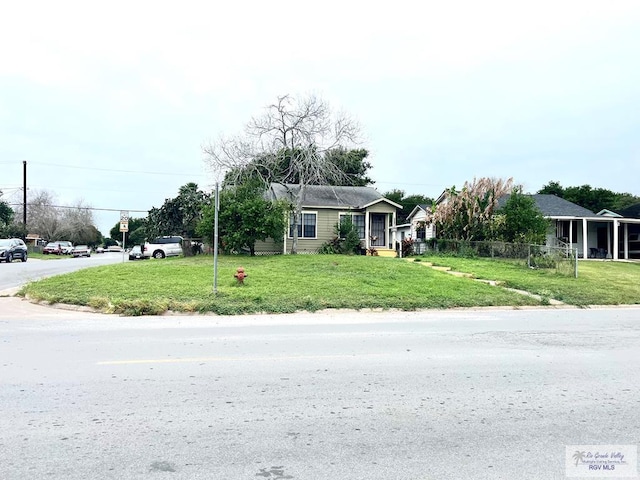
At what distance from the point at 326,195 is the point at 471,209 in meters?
9.28

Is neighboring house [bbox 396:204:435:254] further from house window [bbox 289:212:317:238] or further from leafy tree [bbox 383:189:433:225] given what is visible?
leafy tree [bbox 383:189:433:225]

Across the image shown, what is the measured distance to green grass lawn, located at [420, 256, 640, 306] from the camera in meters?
15.4

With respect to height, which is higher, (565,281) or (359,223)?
(359,223)

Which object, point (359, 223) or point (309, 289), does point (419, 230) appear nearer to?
point (359, 223)

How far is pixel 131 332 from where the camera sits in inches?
362

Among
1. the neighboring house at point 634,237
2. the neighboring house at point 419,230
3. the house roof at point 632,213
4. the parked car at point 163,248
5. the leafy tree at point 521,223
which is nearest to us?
the leafy tree at point 521,223

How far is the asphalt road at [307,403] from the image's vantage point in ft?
12.3

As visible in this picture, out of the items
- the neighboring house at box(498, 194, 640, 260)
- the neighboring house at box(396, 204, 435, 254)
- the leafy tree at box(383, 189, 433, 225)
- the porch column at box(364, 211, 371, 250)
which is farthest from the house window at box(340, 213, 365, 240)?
the leafy tree at box(383, 189, 433, 225)

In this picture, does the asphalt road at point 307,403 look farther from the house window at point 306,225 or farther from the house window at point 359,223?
the house window at point 359,223

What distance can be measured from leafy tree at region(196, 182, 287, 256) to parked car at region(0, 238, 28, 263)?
1444 centimetres

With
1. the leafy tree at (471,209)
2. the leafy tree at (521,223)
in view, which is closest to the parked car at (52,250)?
the leafy tree at (471,209)

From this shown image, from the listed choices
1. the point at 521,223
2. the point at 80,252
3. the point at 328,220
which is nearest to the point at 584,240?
the point at 521,223

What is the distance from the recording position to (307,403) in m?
5.04

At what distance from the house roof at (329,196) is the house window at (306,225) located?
2.44 ft
